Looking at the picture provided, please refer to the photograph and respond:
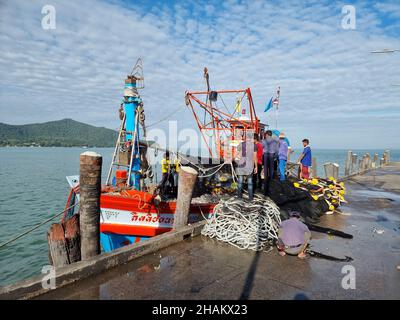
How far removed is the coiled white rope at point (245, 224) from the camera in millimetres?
5840

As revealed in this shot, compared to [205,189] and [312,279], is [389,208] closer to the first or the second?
[205,189]

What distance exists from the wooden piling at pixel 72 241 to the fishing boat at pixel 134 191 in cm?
301

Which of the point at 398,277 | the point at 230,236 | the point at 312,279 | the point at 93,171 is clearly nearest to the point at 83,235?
the point at 93,171

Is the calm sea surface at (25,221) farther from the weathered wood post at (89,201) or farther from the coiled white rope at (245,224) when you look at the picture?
the coiled white rope at (245,224)

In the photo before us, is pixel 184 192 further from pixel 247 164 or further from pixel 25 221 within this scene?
pixel 25 221

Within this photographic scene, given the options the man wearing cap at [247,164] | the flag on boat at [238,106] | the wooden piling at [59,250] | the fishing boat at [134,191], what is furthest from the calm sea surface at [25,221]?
the flag on boat at [238,106]

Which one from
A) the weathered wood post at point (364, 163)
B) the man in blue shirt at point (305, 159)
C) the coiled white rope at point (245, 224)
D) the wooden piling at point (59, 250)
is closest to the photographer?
the wooden piling at point (59, 250)

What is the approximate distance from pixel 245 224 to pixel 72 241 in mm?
3470

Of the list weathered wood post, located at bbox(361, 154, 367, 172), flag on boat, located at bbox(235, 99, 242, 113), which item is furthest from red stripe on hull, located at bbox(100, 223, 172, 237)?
weathered wood post, located at bbox(361, 154, 367, 172)

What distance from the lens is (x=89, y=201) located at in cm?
486

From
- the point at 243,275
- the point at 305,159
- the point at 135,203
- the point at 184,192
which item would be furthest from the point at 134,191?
the point at 305,159

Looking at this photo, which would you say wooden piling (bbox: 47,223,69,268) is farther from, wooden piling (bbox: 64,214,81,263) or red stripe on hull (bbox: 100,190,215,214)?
red stripe on hull (bbox: 100,190,215,214)

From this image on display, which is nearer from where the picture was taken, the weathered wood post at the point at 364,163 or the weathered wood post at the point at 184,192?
the weathered wood post at the point at 184,192
